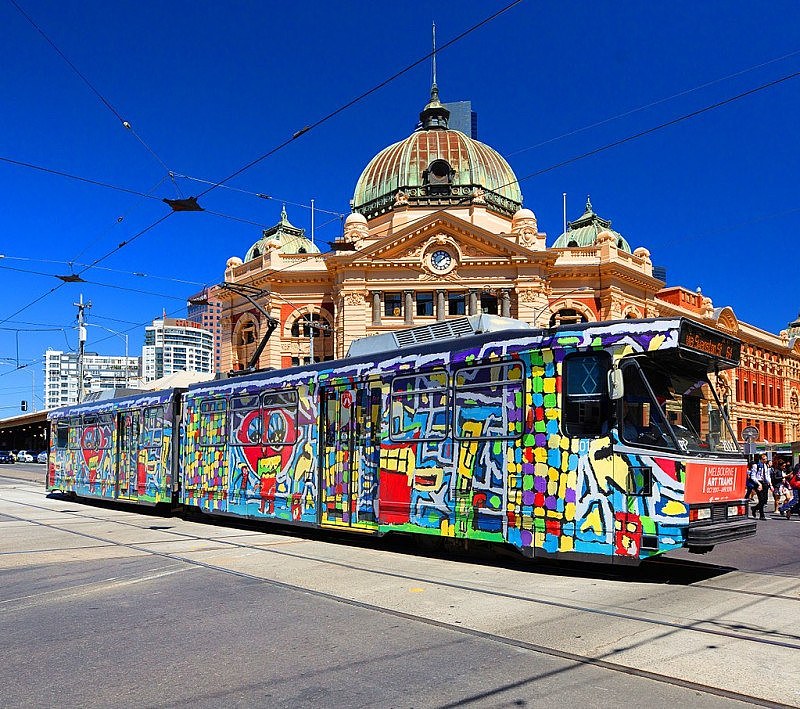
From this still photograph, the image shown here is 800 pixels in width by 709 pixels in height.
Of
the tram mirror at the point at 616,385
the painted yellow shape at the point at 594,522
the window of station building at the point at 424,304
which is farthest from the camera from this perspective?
the window of station building at the point at 424,304

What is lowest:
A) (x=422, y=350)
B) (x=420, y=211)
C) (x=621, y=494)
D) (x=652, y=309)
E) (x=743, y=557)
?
(x=743, y=557)

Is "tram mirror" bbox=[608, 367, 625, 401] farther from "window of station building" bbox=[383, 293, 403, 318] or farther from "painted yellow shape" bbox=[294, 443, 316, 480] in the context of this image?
"window of station building" bbox=[383, 293, 403, 318]

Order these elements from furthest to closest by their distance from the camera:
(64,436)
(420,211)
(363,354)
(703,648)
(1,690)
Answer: (420,211) → (64,436) → (363,354) → (703,648) → (1,690)

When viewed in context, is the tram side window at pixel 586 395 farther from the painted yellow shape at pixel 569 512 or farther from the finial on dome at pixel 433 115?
the finial on dome at pixel 433 115

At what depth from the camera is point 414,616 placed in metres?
7.51

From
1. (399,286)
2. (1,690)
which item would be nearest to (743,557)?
(1,690)

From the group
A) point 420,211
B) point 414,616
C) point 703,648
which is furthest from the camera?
point 420,211

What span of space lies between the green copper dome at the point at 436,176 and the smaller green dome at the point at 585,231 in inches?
287

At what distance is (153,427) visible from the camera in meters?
19.2

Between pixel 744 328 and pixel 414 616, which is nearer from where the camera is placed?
pixel 414 616

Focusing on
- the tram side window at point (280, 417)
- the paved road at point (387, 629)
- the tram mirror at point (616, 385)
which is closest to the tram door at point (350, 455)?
the paved road at point (387, 629)

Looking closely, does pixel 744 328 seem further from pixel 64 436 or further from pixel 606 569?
pixel 606 569

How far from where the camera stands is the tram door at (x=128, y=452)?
20031 millimetres

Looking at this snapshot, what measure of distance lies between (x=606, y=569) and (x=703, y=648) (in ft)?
13.9
